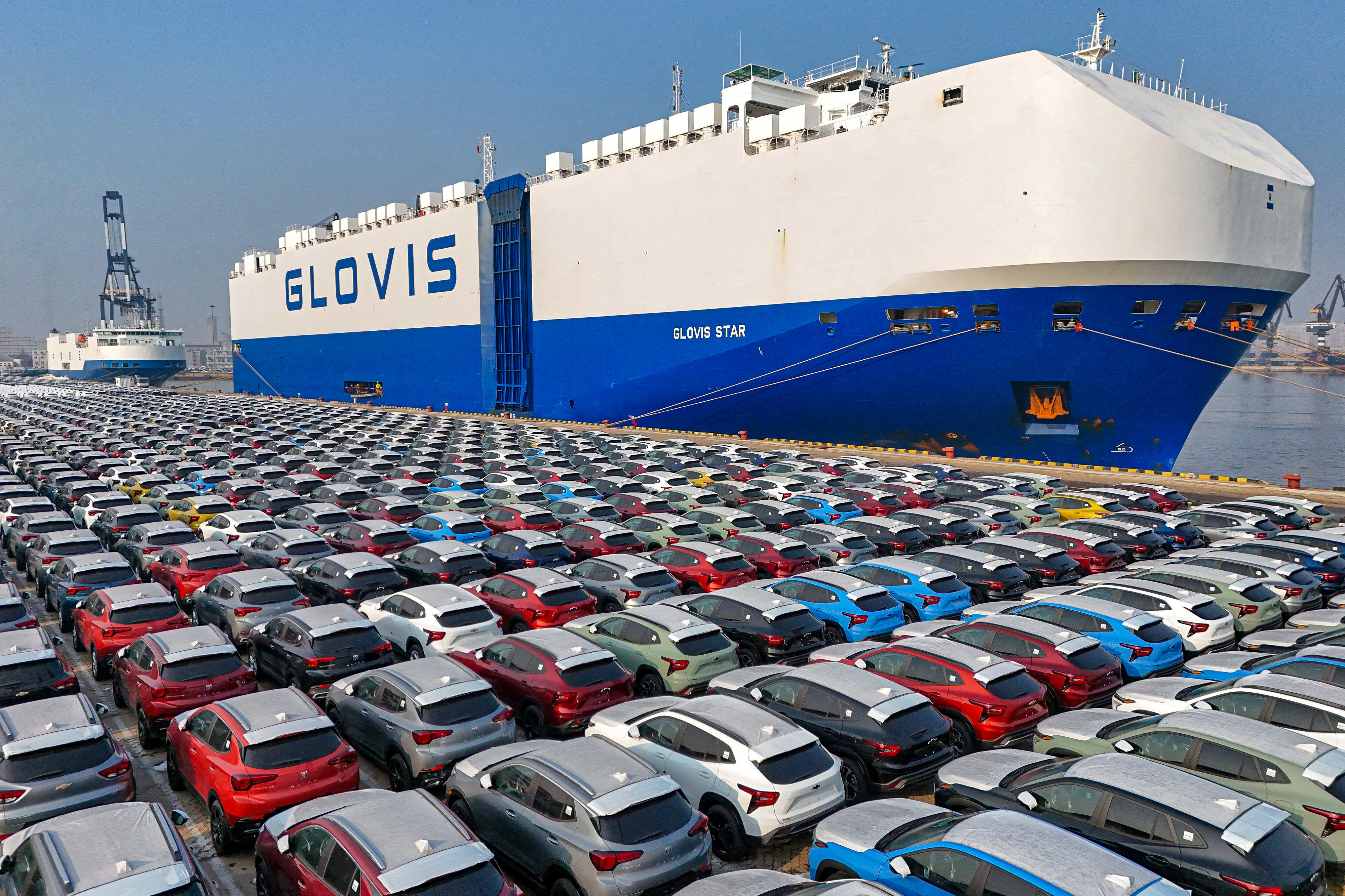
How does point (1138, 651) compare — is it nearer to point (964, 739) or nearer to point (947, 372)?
point (964, 739)

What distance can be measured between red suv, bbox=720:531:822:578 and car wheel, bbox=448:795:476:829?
27.4ft

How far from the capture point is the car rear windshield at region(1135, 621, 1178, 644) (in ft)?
37.2

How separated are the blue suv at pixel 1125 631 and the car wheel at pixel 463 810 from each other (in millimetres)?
7554

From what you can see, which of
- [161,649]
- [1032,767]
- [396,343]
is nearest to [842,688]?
[1032,767]

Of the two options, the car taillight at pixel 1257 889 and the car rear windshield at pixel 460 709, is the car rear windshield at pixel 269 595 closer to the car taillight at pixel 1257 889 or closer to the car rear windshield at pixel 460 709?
the car rear windshield at pixel 460 709

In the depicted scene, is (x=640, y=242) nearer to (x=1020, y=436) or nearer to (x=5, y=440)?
(x=1020, y=436)

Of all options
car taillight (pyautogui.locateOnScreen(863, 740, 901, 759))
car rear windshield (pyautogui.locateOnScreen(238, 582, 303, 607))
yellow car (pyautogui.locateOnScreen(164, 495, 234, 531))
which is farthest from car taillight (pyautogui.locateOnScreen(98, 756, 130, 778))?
yellow car (pyautogui.locateOnScreen(164, 495, 234, 531))

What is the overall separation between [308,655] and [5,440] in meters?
37.7

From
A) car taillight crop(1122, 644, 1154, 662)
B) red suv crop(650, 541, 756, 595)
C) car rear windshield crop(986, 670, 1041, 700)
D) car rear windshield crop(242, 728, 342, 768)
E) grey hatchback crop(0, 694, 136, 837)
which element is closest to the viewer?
grey hatchback crop(0, 694, 136, 837)

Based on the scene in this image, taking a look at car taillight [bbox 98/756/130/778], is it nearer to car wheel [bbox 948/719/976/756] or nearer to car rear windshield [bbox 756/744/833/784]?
car rear windshield [bbox 756/744/833/784]

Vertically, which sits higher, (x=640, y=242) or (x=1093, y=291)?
(x=640, y=242)

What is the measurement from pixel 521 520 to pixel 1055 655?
12291 millimetres

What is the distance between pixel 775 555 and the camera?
637 inches

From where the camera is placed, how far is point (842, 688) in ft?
29.7
